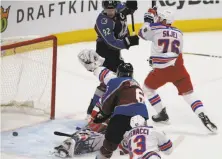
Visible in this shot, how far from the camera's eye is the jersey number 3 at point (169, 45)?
484cm

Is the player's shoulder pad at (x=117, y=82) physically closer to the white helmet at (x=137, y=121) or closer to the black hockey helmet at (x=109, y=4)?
the white helmet at (x=137, y=121)

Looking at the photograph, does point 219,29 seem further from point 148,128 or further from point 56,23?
point 148,128

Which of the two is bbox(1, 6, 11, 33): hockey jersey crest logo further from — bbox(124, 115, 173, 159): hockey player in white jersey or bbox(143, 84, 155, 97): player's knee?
bbox(124, 115, 173, 159): hockey player in white jersey

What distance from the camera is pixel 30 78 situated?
5484 millimetres

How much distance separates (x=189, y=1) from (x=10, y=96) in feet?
10.9

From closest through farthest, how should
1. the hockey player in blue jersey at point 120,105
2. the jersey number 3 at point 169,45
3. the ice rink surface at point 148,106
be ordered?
the hockey player in blue jersey at point 120,105
the ice rink surface at point 148,106
the jersey number 3 at point 169,45

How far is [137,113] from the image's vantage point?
12.3 feet

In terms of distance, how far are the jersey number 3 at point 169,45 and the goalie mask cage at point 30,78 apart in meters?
1.00

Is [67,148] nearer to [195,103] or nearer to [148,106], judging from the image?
[195,103]

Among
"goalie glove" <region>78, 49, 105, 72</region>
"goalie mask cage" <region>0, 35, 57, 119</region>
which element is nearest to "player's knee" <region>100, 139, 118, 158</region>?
"goalie glove" <region>78, 49, 105, 72</region>

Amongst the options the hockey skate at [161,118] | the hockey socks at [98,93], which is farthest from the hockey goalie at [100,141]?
the hockey skate at [161,118]

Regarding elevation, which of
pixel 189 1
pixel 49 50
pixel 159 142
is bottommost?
pixel 159 142

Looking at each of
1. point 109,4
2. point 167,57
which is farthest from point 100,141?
point 109,4

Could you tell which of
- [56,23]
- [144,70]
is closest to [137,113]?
[144,70]
